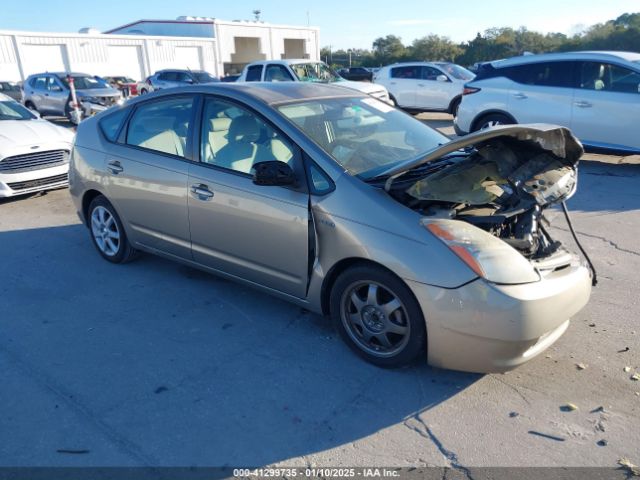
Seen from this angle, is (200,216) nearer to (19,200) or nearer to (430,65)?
(19,200)

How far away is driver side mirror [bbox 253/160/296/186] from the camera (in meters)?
3.32

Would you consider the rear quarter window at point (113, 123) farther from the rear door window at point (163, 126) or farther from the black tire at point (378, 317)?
the black tire at point (378, 317)

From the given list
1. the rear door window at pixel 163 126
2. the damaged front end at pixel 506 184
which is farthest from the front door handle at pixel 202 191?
the damaged front end at pixel 506 184

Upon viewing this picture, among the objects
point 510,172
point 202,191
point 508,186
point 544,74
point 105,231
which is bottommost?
point 105,231

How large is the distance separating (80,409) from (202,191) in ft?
5.60

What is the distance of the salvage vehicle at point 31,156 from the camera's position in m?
7.34

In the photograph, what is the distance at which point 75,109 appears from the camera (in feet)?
45.2

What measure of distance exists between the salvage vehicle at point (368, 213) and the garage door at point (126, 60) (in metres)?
39.6

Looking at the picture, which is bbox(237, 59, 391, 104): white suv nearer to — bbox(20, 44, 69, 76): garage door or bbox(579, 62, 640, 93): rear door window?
bbox(579, 62, 640, 93): rear door window

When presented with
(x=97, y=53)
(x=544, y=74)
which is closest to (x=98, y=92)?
(x=544, y=74)

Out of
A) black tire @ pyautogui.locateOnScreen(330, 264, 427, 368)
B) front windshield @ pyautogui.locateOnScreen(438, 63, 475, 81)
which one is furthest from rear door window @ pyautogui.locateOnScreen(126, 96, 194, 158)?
front windshield @ pyautogui.locateOnScreen(438, 63, 475, 81)

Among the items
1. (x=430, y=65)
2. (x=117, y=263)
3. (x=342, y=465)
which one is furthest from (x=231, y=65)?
(x=342, y=465)

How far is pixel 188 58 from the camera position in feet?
147

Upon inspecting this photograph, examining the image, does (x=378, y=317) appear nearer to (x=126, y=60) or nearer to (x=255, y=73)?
(x=255, y=73)
